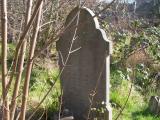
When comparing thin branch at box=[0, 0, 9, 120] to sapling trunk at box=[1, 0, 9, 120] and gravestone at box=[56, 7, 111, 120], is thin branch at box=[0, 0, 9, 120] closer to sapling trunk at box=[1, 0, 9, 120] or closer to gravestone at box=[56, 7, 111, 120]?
sapling trunk at box=[1, 0, 9, 120]

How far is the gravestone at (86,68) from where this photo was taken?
19.4 ft

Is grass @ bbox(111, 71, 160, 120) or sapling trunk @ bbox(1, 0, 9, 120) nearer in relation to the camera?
sapling trunk @ bbox(1, 0, 9, 120)

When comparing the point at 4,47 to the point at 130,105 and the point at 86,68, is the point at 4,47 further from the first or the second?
the point at 130,105

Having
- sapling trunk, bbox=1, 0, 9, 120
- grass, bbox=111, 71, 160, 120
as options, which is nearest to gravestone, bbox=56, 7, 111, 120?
grass, bbox=111, 71, 160, 120

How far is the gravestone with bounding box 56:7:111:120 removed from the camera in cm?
591

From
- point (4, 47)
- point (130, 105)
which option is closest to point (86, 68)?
point (130, 105)

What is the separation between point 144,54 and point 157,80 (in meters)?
1.06

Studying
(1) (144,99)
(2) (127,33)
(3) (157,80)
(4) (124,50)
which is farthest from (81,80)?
(2) (127,33)

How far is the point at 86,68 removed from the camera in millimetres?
6215

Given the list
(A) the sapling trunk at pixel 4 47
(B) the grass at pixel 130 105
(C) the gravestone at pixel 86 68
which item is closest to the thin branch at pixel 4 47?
(A) the sapling trunk at pixel 4 47

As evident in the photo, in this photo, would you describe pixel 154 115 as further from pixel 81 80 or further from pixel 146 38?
pixel 146 38

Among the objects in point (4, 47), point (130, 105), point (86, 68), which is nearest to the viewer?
point (4, 47)

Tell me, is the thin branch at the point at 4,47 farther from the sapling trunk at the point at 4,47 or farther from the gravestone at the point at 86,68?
the gravestone at the point at 86,68

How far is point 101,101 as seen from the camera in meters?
6.09
